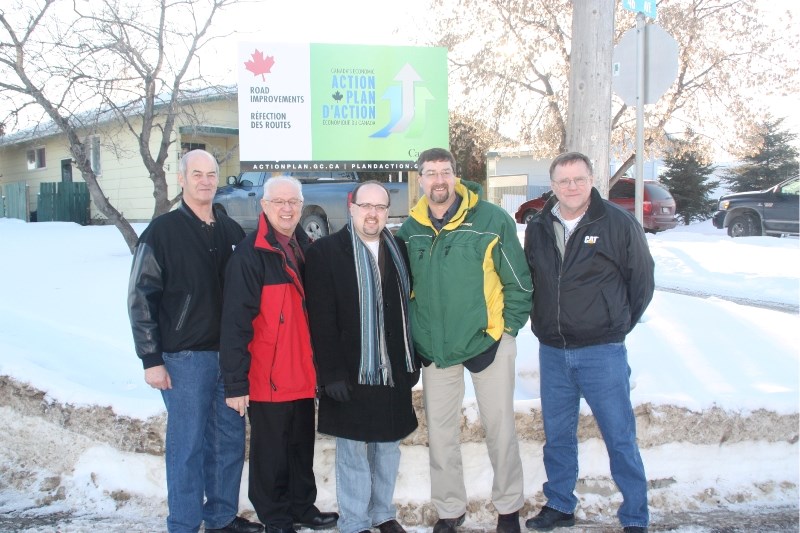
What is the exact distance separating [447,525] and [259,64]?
14.5 ft

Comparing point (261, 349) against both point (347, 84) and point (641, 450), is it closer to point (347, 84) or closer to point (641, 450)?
point (641, 450)

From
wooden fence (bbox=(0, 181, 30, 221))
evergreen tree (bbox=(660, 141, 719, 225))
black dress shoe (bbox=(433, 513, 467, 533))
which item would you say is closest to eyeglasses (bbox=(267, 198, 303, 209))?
black dress shoe (bbox=(433, 513, 467, 533))

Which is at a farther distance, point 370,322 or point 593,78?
point 593,78

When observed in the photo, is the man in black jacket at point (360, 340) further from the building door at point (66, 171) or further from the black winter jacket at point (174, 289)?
the building door at point (66, 171)

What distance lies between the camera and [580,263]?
3562 millimetres

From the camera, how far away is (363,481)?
362 centimetres

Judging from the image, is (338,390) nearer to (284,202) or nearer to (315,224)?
(284,202)

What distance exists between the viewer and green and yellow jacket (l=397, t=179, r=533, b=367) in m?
3.55

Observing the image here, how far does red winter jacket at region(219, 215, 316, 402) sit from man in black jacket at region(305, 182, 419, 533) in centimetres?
12

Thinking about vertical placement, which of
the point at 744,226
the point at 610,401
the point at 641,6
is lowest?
the point at 610,401

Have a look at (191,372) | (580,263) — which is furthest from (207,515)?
(580,263)

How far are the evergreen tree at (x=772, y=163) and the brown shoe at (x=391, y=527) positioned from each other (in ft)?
98.8

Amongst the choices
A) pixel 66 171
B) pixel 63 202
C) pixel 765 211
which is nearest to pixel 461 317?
pixel 765 211

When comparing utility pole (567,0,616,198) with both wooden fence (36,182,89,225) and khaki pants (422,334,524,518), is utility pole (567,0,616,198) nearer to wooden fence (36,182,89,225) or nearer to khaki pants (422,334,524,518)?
khaki pants (422,334,524,518)
